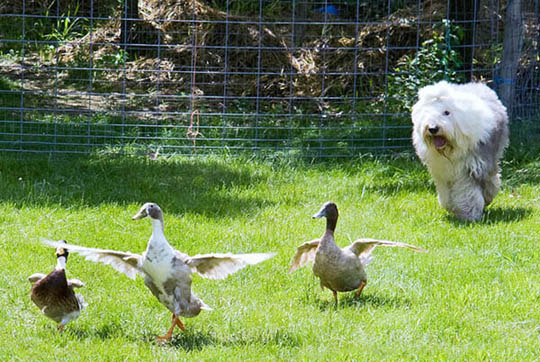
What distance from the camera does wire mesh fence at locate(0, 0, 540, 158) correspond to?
892cm

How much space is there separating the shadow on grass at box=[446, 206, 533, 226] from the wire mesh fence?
6.10 feet

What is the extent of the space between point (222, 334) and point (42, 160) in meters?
4.12

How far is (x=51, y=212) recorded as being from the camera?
22.2ft

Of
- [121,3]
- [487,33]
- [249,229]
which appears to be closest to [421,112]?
[249,229]

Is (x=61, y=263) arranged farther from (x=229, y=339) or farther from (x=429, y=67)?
(x=429, y=67)

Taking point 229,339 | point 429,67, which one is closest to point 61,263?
point 229,339

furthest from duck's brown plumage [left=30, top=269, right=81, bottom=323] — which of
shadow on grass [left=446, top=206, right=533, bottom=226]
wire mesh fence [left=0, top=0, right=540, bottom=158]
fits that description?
wire mesh fence [left=0, top=0, right=540, bottom=158]

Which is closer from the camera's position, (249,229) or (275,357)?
(275,357)

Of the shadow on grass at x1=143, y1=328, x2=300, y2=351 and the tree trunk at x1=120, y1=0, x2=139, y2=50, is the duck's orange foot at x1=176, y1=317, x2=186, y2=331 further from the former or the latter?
the tree trunk at x1=120, y1=0, x2=139, y2=50

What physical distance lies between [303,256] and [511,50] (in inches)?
184

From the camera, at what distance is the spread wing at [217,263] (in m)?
4.52


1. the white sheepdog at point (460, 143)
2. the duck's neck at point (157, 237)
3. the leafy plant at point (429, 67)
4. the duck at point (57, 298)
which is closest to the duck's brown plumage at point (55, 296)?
the duck at point (57, 298)

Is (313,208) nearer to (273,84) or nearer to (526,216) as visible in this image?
(526,216)

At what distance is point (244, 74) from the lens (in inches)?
439
